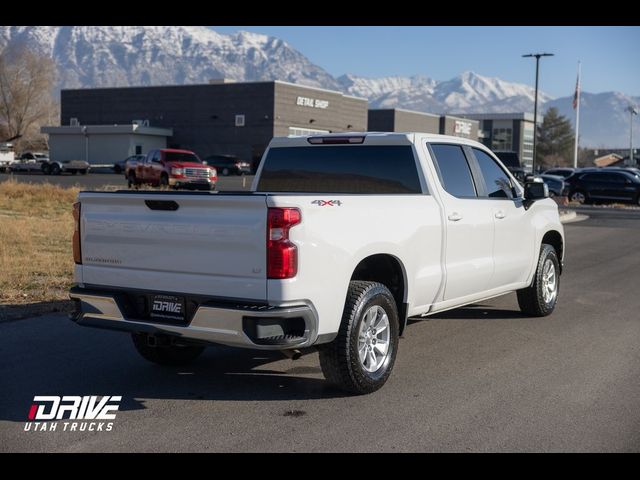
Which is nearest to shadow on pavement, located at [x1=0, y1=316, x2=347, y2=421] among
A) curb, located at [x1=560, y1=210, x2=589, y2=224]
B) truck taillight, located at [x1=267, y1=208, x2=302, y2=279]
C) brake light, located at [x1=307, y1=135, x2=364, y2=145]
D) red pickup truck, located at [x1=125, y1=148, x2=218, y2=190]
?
truck taillight, located at [x1=267, y1=208, x2=302, y2=279]

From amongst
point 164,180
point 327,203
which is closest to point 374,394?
point 327,203

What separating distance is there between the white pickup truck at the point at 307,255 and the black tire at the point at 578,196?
32.4 meters

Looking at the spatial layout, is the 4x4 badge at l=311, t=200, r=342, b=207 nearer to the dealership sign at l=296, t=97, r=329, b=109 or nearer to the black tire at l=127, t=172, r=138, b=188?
the black tire at l=127, t=172, r=138, b=188

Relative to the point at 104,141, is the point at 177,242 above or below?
below

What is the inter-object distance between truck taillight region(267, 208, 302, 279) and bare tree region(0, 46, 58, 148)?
105138mm

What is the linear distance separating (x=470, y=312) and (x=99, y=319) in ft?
16.8

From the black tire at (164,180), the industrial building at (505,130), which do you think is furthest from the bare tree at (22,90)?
the black tire at (164,180)

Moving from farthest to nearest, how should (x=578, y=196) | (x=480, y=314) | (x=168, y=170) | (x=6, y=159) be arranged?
(x=6, y=159) → (x=578, y=196) → (x=168, y=170) → (x=480, y=314)

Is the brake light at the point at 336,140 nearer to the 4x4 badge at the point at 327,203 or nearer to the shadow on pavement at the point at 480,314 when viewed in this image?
the 4x4 badge at the point at 327,203

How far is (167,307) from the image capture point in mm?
5922

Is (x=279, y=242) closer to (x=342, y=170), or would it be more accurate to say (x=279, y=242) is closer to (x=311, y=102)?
(x=342, y=170)

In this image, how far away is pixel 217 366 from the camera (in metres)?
7.25

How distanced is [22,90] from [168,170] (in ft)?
244
